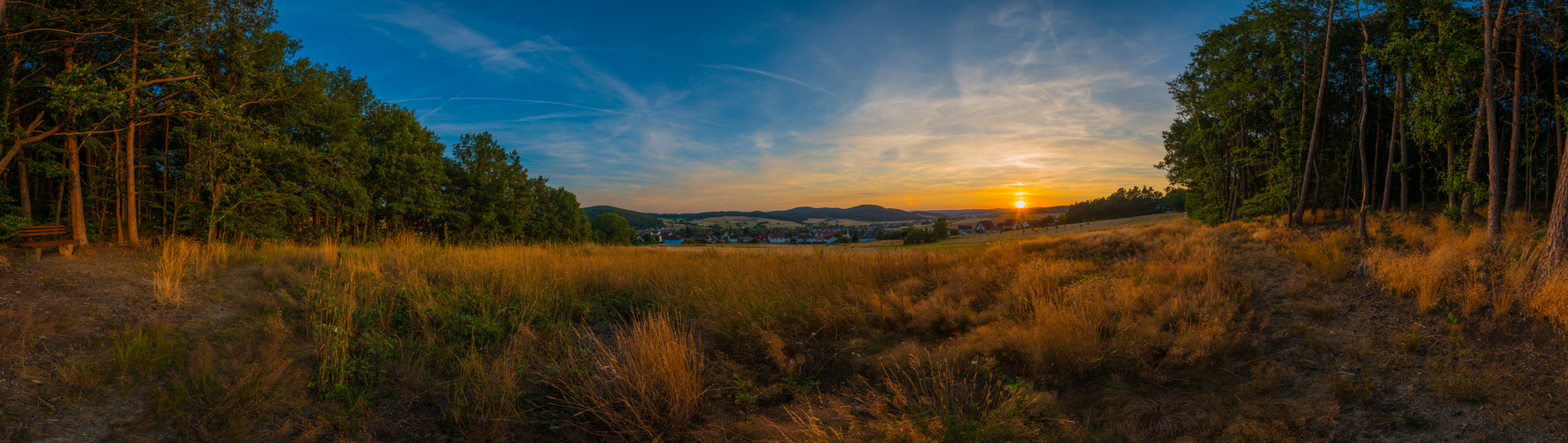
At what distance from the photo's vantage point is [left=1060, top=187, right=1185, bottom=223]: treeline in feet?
231

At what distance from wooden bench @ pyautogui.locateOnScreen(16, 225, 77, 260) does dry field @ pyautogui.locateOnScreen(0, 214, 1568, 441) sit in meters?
0.33

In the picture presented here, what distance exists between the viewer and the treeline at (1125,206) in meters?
70.3

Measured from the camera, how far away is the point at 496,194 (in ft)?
102

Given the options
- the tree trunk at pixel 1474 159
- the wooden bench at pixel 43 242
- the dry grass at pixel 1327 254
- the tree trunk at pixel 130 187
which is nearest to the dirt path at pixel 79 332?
the wooden bench at pixel 43 242

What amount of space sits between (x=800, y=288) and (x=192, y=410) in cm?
613

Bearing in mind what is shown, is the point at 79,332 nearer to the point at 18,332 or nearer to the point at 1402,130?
the point at 18,332

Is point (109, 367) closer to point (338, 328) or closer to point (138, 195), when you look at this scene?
point (338, 328)

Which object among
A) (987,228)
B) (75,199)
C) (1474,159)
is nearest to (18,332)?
(75,199)

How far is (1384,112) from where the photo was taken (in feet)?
65.3

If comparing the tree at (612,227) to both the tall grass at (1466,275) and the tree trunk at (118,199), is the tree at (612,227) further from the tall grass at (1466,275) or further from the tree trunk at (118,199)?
the tall grass at (1466,275)

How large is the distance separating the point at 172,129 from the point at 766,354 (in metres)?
17.1

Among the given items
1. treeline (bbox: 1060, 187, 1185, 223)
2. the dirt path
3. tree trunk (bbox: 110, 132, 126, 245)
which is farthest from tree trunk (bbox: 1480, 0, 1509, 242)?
treeline (bbox: 1060, 187, 1185, 223)

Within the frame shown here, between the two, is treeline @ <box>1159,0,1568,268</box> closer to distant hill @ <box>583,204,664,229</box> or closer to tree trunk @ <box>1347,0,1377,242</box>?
tree trunk @ <box>1347,0,1377,242</box>

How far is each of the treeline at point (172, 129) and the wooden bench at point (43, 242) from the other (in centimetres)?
32
